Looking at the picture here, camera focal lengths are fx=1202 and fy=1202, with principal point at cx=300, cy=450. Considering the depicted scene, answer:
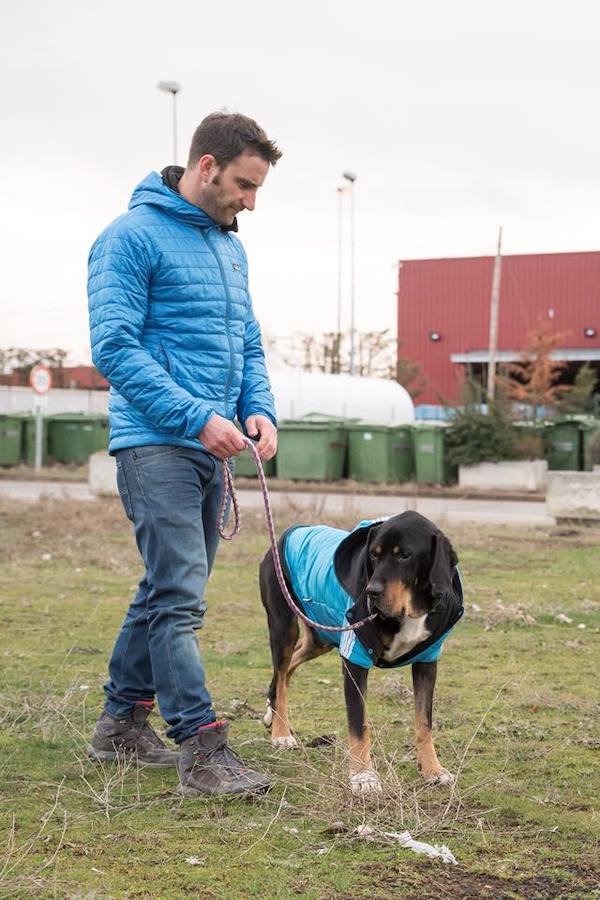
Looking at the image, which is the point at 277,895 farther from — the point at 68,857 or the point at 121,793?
the point at 121,793

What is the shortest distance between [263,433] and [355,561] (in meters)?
0.62

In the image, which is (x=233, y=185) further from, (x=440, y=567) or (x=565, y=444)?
(x=565, y=444)

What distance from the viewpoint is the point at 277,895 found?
3.24m

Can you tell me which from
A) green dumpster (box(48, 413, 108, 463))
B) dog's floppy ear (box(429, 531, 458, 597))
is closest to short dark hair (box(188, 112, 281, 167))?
dog's floppy ear (box(429, 531, 458, 597))

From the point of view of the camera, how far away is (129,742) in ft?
15.3

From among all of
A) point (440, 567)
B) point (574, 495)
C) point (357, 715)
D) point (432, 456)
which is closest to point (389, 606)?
point (440, 567)

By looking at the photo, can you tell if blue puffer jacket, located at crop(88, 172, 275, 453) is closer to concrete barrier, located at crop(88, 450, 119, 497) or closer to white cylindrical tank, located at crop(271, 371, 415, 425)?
concrete barrier, located at crop(88, 450, 119, 497)

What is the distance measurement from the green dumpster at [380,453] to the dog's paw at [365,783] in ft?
69.2

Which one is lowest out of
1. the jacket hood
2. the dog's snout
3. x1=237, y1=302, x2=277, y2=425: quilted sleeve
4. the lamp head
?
the dog's snout

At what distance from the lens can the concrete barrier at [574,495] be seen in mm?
15094

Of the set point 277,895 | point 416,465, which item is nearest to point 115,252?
point 277,895

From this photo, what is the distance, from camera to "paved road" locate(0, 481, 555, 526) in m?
15.9

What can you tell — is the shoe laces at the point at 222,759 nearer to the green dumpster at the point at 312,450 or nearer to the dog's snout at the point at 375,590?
the dog's snout at the point at 375,590

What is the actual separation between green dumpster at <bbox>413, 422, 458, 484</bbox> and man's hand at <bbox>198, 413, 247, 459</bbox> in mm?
20522
